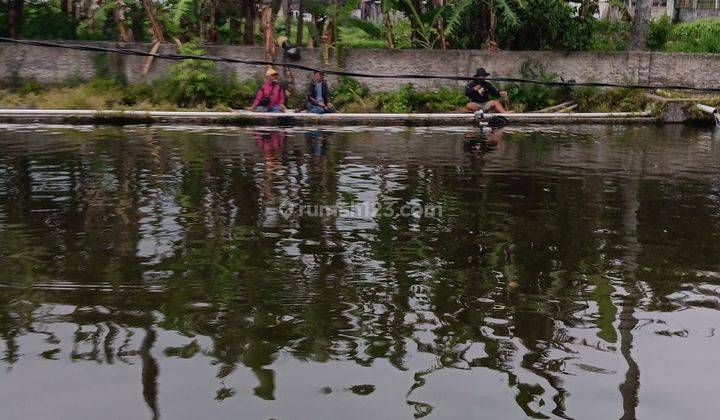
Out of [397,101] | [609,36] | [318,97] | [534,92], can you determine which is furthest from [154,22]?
[609,36]

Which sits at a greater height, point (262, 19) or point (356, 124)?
point (262, 19)

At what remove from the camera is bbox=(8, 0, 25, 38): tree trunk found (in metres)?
24.9

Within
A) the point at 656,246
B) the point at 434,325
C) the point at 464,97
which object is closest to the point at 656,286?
the point at 656,246

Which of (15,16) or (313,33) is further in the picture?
(15,16)

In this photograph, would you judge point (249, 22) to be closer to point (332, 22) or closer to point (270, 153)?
point (332, 22)

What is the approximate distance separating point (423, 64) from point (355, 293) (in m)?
18.1

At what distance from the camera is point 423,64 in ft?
80.6

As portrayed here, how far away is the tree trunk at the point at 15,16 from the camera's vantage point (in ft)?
81.8

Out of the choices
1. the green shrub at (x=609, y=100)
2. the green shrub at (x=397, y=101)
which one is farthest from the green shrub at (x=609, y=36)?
the green shrub at (x=397, y=101)

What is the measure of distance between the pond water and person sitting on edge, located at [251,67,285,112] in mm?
8342

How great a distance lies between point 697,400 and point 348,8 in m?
20.1

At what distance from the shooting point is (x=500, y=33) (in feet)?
84.8

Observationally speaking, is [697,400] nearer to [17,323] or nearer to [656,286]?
[656,286]

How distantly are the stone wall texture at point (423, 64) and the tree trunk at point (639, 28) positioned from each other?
2.24 feet
